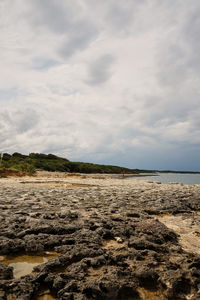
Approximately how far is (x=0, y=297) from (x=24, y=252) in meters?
1.84

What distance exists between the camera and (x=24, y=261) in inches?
176

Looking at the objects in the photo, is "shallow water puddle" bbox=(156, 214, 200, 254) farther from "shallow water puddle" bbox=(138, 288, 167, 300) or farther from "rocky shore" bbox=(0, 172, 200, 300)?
"shallow water puddle" bbox=(138, 288, 167, 300)

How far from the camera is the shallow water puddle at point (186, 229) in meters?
5.62

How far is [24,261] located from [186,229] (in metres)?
5.19

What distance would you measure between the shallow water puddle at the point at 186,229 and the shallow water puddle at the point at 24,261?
11.1 feet

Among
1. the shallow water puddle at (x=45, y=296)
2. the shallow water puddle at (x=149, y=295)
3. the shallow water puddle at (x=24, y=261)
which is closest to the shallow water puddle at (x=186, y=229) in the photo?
the shallow water puddle at (x=149, y=295)

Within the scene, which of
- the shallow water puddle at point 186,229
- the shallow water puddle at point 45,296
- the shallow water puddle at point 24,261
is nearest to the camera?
the shallow water puddle at point 45,296

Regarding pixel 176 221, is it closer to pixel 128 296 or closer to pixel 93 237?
pixel 93 237

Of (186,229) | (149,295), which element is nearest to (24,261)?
(149,295)

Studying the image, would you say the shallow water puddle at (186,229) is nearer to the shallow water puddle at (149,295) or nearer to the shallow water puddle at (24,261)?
the shallow water puddle at (149,295)

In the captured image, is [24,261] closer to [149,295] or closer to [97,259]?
[97,259]

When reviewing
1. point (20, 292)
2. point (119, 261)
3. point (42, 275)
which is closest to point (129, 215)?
point (119, 261)

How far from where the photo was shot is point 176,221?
27.0 ft

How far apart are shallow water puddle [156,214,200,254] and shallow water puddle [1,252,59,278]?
338cm
